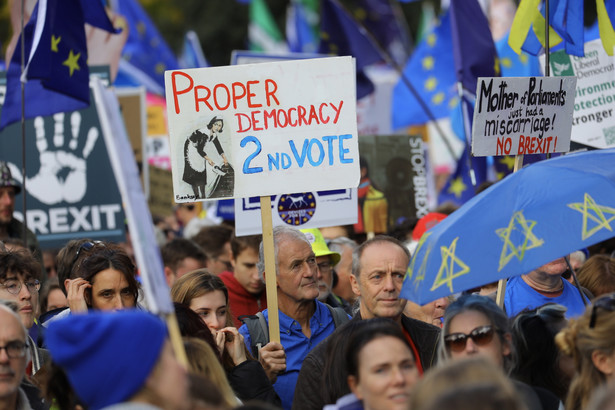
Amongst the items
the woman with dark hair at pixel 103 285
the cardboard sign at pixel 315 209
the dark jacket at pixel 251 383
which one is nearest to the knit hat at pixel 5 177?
the cardboard sign at pixel 315 209

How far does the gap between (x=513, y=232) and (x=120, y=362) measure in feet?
5.98

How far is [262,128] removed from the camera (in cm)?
537

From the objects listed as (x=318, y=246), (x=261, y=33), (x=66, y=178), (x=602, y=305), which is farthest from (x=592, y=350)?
(x=261, y=33)

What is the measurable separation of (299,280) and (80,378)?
8.93ft

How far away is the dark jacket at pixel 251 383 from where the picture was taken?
4.59 metres

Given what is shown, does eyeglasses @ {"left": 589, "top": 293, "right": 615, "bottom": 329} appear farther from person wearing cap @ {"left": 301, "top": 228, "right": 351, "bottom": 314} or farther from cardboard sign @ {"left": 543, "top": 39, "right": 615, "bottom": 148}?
cardboard sign @ {"left": 543, "top": 39, "right": 615, "bottom": 148}

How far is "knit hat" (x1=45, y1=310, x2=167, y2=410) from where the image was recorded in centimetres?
299

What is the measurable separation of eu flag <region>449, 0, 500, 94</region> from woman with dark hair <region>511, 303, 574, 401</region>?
445 cm

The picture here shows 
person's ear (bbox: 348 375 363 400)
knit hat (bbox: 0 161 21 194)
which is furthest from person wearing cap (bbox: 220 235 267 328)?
person's ear (bbox: 348 375 363 400)

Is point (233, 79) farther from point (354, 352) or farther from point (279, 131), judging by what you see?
point (354, 352)

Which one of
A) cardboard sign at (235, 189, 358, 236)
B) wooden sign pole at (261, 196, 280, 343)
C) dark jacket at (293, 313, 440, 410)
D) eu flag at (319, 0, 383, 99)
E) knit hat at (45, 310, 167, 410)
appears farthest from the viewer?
eu flag at (319, 0, 383, 99)

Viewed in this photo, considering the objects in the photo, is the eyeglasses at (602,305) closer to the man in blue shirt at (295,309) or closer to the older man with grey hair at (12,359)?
the man in blue shirt at (295,309)

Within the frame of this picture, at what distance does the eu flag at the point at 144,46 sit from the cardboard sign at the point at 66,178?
7.38m

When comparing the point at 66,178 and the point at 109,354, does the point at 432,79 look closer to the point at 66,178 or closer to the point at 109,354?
the point at 66,178
